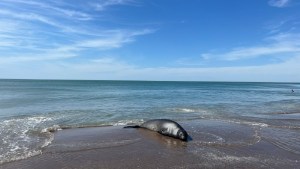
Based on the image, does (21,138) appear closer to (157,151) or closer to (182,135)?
(157,151)

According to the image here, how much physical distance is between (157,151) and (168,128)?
9.93ft

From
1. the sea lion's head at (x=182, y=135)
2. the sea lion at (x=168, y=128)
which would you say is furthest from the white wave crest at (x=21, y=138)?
the sea lion's head at (x=182, y=135)

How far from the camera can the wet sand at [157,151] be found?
29.7ft

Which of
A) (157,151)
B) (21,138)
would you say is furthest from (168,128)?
(21,138)

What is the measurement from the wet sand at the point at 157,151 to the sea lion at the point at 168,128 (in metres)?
0.36

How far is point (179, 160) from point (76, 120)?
33.8ft

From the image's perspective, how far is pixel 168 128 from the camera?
44.5 feet

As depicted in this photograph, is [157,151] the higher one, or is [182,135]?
[182,135]

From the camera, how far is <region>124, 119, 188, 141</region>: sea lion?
12.6 m

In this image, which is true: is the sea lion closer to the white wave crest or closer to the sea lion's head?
the sea lion's head

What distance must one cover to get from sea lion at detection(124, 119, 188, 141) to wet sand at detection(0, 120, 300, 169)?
0.36 metres

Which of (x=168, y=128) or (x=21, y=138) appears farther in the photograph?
(x=168, y=128)

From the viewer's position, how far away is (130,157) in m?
9.77

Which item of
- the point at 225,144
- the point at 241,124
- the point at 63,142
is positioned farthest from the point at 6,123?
the point at 241,124
